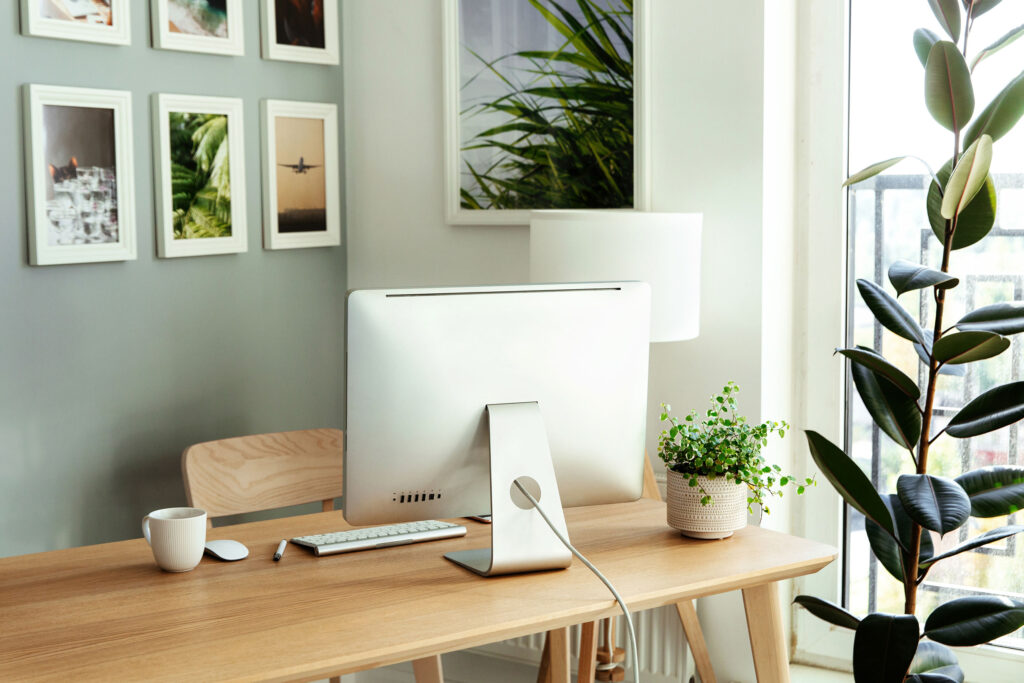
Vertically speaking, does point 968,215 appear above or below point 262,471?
above

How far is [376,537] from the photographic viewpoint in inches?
72.9

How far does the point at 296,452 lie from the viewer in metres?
2.52

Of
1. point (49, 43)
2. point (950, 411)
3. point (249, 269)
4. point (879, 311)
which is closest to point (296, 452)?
point (249, 269)

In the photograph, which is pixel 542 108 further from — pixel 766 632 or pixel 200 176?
pixel 766 632

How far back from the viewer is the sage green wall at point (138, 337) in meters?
2.34

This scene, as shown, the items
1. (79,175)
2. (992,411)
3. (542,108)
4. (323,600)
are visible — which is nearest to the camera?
(323,600)

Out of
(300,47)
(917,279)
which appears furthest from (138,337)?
(917,279)

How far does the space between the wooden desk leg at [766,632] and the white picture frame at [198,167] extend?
5.45 feet

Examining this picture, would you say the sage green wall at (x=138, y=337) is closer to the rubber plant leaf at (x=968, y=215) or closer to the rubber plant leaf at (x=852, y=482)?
the rubber plant leaf at (x=852, y=482)

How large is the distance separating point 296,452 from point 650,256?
0.97m

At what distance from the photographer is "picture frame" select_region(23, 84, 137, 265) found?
91.5 inches

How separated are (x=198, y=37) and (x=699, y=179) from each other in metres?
1.32

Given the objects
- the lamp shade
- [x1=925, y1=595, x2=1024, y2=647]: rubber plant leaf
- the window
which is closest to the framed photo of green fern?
the lamp shade

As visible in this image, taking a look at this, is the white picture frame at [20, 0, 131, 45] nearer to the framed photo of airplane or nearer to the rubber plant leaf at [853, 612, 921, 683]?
the framed photo of airplane
